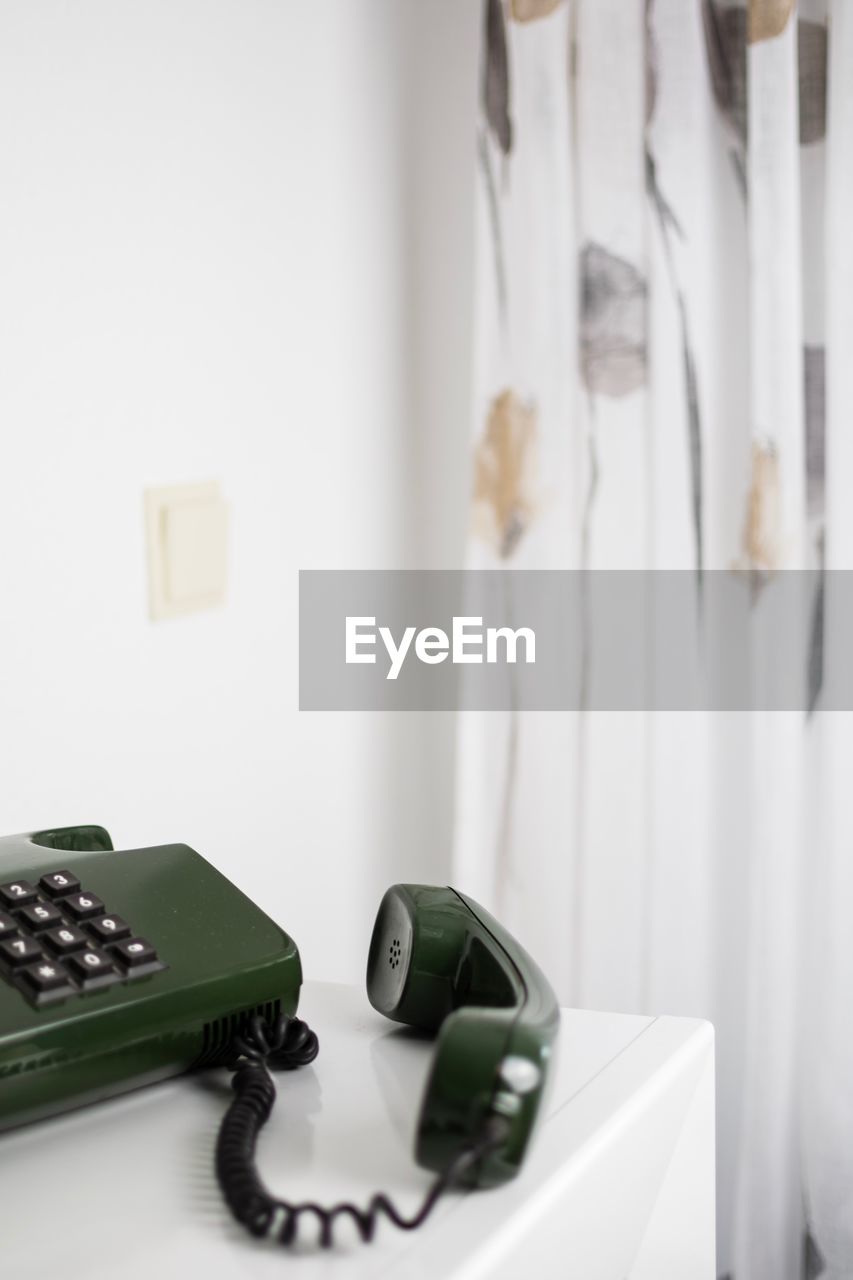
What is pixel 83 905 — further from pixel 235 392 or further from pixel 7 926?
pixel 235 392

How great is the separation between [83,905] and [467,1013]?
0.21 metres

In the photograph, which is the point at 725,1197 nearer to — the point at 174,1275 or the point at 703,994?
the point at 703,994

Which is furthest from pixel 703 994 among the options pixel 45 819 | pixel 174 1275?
pixel 174 1275

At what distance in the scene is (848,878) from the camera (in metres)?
1.13

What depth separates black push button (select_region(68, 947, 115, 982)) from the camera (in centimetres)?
52

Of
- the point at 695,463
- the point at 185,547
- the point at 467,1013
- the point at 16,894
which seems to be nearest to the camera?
the point at 467,1013

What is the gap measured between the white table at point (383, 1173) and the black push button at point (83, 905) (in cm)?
9

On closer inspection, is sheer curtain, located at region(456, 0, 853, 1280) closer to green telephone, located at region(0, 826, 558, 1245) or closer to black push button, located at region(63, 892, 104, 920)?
green telephone, located at region(0, 826, 558, 1245)

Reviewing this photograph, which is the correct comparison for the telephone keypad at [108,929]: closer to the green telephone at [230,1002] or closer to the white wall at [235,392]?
the green telephone at [230,1002]

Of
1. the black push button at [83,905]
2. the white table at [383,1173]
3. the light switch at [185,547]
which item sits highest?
the light switch at [185,547]

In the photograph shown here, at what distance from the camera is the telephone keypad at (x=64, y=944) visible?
51cm

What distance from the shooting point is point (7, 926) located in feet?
1.75

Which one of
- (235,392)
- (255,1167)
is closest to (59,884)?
(255,1167)

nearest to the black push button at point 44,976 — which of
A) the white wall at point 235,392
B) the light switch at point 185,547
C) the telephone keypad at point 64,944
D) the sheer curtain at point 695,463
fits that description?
the telephone keypad at point 64,944
